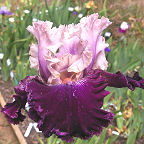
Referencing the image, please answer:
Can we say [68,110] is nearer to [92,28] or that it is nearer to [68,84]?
[68,84]

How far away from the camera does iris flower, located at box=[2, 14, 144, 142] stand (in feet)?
2.69

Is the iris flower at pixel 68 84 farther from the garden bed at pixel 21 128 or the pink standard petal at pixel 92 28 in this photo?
the garden bed at pixel 21 128

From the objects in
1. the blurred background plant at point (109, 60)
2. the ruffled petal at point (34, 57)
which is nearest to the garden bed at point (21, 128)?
the blurred background plant at point (109, 60)

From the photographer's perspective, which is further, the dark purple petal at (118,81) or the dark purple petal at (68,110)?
the dark purple petal at (118,81)

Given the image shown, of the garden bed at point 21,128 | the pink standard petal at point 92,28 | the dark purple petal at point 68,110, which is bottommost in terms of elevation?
the garden bed at point 21,128

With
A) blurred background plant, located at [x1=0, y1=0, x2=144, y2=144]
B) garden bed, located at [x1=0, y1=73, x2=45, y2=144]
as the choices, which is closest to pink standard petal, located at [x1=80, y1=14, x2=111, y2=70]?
blurred background plant, located at [x1=0, y1=0, x2=144, y2=144]

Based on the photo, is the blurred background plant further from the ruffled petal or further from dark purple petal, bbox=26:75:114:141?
dark purple petal, bbox=26:75:114:141

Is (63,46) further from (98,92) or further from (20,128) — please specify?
(20,128)

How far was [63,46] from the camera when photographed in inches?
40.6

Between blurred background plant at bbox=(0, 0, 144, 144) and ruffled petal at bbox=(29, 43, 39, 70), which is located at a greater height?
ruffled petal at bbox=(29, 43, 39, 70)

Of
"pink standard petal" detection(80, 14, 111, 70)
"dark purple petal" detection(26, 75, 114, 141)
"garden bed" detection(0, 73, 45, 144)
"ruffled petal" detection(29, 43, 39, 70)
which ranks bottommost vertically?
"garden bed" detection(0, 73, 45, 144)

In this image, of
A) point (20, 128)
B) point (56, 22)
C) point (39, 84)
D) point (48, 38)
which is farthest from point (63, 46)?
point (56, 22)

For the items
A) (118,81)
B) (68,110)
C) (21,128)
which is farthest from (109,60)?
(68,110)

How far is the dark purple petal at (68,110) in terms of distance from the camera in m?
0.81
